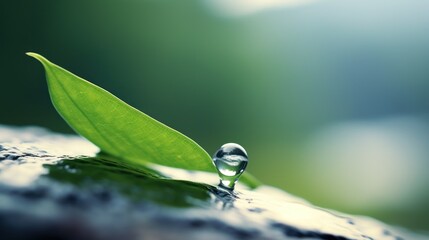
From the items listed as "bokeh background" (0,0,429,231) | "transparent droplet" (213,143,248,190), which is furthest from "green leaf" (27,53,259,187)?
"bokeh background" (0,0,429,231)

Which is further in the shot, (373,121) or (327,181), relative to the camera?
(373,121)

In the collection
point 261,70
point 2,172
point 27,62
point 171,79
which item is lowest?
point 2,172

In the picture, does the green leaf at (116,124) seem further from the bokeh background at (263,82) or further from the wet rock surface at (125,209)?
the bokeh background at (263,82)

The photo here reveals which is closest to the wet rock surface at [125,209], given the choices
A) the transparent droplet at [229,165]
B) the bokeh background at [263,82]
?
the transparent droplet at [229,165]

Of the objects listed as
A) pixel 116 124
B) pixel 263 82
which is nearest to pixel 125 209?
pixel 116 124

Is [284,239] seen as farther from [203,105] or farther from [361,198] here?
[203,105]

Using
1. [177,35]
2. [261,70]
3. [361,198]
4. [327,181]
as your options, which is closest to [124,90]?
[177,35]

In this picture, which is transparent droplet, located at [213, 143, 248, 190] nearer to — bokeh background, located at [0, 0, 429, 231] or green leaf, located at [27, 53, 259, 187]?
green leaf, located at [27, 53, 259, 187]
